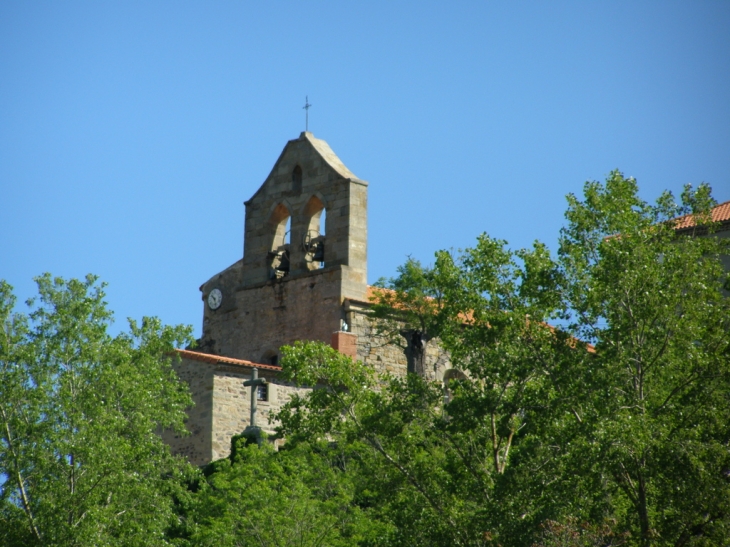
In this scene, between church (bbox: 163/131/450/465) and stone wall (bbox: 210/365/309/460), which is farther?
church (bbox: 163/131/450/465)

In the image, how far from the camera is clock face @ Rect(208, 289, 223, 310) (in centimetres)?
5219

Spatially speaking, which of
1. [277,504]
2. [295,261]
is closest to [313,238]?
[295,261]

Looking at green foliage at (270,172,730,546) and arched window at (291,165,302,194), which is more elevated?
arched window at (291,165,302,194)

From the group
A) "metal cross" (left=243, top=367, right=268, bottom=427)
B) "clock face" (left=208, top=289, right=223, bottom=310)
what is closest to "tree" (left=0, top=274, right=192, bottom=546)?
"metal cross" (left=243, top=367, right=268, bottom=427)

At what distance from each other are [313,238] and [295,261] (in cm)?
98

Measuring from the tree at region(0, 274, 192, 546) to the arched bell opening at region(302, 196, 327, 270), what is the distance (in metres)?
15.1

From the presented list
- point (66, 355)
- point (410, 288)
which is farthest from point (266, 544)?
point (410, 288)

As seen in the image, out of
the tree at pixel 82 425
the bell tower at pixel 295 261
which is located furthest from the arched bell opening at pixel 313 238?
the tree at pixel 82 425

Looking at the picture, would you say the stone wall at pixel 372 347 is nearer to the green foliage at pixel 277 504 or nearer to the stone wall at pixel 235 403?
the stone wall at pixel 235 403

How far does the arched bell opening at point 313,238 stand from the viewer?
49.4 meters

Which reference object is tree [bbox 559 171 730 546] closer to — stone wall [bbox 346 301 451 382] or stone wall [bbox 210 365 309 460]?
stone wall [bbox 210 365 309 460]

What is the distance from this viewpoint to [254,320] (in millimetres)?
50062

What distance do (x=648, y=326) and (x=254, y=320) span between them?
2561 centimetres

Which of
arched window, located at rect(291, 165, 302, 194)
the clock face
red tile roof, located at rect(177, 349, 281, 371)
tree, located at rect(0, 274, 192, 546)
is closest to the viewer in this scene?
tree, located at rect(0, 274, 192, 546)
